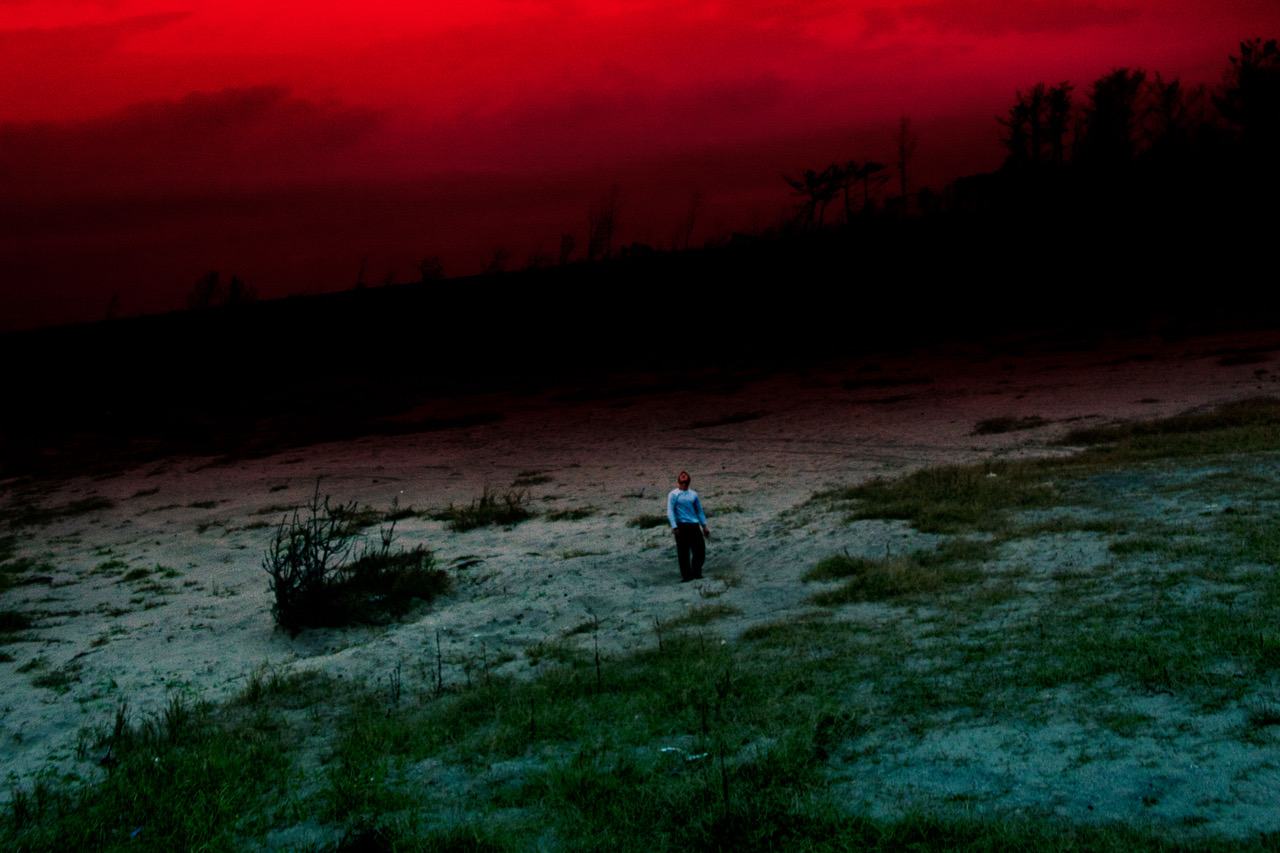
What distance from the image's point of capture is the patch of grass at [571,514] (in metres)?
16.2

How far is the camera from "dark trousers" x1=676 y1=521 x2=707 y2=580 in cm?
1162

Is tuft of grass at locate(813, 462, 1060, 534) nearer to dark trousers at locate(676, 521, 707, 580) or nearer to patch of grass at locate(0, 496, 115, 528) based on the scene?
dark trousers at locate(676, 521, 707, 580)

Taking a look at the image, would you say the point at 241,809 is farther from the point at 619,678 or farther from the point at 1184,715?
the point at 1184,715

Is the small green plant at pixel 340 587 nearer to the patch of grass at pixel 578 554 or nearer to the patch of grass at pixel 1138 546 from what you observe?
the patch of grass at pixel 578 554

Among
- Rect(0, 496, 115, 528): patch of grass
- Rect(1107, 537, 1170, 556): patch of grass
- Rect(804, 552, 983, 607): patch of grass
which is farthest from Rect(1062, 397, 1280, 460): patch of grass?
Rect(0, 496, 115, 528): patch of grass

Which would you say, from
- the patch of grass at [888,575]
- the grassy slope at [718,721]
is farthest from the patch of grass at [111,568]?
the patch of grass at [888,575]

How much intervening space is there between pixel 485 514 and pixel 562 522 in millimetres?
1553

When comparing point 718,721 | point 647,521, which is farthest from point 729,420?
point 718,721

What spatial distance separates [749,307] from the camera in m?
52.0

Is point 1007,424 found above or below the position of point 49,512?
below

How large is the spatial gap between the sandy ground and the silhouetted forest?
510 cm

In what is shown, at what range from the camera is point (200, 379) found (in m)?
51.6

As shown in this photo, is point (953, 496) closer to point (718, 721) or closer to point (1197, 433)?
point (1197, 433)

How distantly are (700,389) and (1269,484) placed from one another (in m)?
21.3
